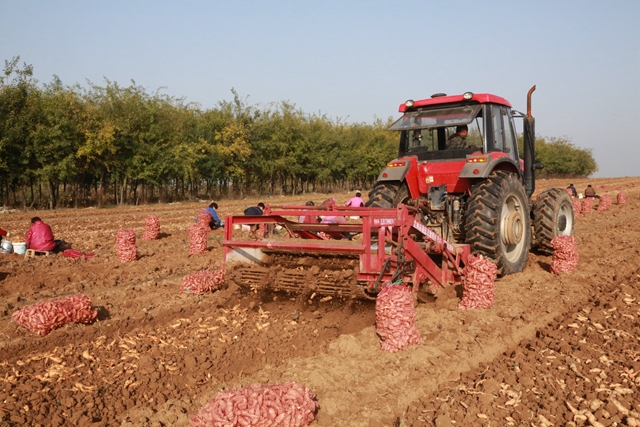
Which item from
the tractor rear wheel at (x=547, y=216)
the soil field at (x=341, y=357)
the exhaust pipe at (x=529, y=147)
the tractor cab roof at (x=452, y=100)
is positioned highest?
the tractor cab roof at (x=452, y=100)

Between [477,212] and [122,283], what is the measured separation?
18.0ft

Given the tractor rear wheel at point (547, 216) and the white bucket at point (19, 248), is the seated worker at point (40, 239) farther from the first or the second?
the tractor rear wheel at point (547, 216)

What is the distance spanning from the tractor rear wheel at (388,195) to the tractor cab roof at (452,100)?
44.4 inches

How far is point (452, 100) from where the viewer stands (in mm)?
7586

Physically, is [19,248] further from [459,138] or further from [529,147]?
[529,147]

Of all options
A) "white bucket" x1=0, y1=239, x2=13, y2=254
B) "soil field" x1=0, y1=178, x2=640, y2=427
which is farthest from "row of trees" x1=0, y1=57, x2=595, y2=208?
"soil field" x1=0, y1=178, x2=640, y2=427

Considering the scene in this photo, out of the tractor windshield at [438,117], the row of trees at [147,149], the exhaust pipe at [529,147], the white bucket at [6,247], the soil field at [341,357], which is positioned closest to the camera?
the soil field at [341,357]

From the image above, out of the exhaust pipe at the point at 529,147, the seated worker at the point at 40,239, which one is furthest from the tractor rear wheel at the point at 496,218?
the seated worker at the point at 40,239

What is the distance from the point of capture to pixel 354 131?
1908 inches

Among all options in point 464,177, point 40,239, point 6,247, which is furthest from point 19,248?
point 464,177

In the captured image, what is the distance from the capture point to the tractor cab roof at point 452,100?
7488 mm

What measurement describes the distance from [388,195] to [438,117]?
1.26 m

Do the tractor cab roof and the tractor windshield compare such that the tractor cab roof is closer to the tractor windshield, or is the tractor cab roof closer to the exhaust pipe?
the tractor windshield

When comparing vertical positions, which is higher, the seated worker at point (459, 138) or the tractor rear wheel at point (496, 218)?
the seated worker at point (459, 138)
